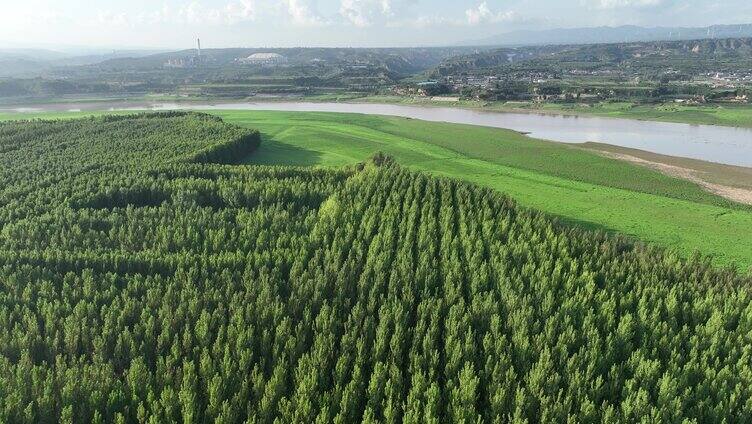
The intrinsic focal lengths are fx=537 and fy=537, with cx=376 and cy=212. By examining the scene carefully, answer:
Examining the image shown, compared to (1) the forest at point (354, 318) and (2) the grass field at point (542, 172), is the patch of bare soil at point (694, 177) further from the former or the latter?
(1) the forest at point (354, 318)

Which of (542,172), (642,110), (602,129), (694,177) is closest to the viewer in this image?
(694,177)

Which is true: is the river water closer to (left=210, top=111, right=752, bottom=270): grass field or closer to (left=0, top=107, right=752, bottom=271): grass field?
(left=0, top=107, right=752, bottom=271): grass field

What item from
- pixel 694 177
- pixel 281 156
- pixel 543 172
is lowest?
pixel 694 177

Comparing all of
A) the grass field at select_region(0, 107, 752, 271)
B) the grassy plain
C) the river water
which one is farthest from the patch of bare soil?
the grassy plain

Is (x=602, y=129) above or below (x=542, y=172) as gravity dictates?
above

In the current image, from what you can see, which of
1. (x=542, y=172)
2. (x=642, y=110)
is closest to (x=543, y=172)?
(x=542, y=172)

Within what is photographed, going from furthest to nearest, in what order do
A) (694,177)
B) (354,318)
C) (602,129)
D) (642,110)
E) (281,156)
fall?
(642,110)
(602,129)
(281,156)
(694,177)
(354,318)

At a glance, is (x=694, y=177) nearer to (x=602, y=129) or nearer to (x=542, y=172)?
(x=542, y=172)
